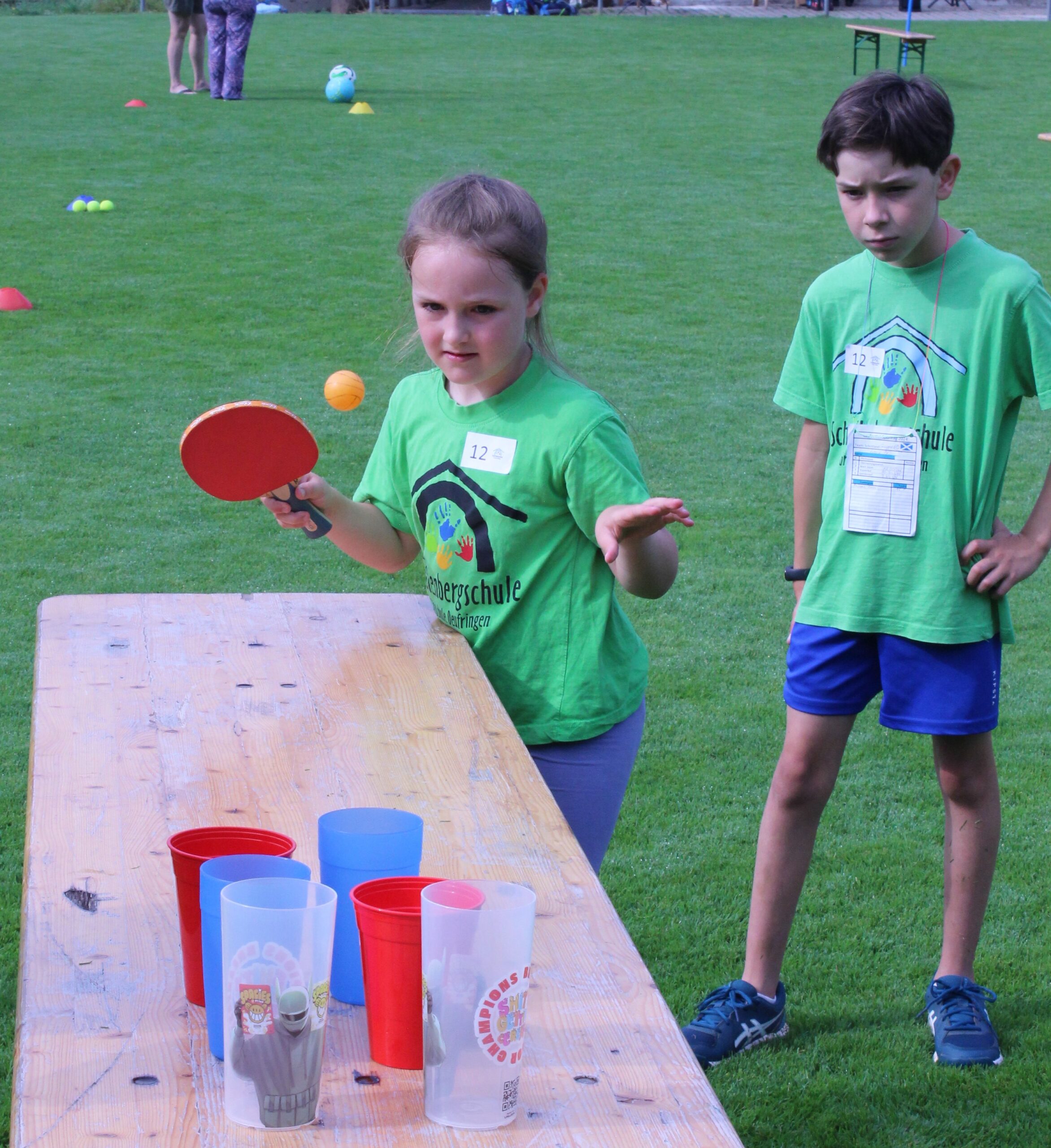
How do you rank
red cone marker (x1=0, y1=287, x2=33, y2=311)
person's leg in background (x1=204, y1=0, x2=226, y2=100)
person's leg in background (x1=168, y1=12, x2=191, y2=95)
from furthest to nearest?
person's leg in background (x1=168, y1=12, x2=191, y2=95)
person's leg in background (x1=204, y1=0, x2=226, y2=100)
red cone marker (x1=0, y1=287, x2=33, y2=311)

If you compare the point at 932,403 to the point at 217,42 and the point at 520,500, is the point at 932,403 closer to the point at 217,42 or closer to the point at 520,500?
the point at 520,500


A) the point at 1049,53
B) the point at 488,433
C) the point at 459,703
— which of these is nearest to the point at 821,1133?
the point at 459,703

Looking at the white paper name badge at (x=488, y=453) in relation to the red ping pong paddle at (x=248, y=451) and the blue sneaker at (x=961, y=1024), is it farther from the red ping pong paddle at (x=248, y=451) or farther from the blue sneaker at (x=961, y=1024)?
the blue sneaker at (x=961, y=1024)

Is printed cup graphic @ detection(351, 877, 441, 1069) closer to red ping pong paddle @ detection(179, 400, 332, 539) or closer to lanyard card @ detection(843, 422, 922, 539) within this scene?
red ping pong paddle @ detection(179, 400, 332, 539)

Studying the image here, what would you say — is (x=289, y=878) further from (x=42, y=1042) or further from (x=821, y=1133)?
(x=821, y=1133)

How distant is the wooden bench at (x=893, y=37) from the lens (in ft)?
73.4

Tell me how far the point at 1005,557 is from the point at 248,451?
138cm

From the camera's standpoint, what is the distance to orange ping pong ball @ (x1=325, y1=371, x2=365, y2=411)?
4.04m

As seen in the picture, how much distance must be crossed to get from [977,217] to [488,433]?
1246 centimetres

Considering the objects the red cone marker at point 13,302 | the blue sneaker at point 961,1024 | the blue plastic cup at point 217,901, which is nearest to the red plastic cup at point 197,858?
the blue plastic cup at point 217,901

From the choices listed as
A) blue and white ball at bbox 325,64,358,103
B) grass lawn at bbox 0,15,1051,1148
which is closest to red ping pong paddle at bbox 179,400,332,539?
grass lawn at bbox 0,15,1051,1148

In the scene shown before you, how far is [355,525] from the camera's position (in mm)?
2652

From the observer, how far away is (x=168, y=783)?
203 cm

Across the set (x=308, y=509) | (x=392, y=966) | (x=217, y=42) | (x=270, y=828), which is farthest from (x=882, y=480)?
(x=217, y=42)
